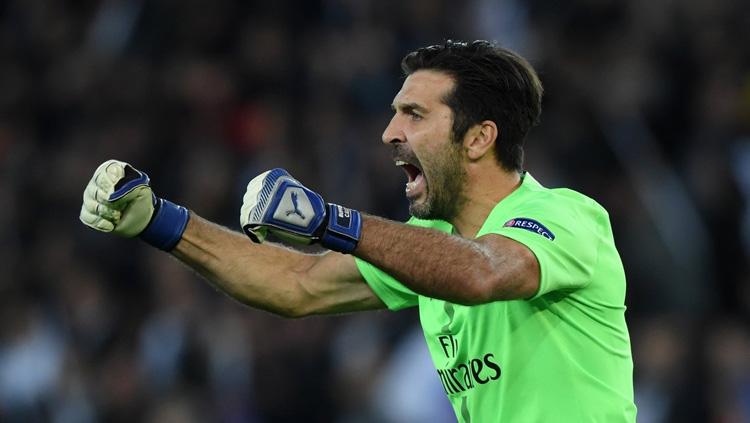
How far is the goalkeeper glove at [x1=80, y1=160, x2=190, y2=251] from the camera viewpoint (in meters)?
4.50

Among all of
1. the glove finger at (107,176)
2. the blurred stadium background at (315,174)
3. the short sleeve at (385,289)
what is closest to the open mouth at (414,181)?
the short sleeve at (385,289)

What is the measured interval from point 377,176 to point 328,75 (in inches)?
53.2

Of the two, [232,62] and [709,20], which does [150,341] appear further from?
[709,20]

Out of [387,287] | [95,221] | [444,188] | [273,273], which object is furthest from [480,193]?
[95,221]

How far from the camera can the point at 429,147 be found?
4617mm

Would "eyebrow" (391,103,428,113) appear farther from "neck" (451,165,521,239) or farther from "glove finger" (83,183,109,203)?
"glove finger" (83,183,109,203)

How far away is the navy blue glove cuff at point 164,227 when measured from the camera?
186 inches

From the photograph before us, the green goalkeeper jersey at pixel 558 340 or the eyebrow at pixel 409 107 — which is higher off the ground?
the eyebrow at pixel 409 107

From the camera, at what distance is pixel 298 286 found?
16.7 ft

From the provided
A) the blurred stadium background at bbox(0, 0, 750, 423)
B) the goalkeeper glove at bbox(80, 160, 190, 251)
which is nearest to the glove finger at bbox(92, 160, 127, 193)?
the goalkeeper glove at bbox(80, 160, 190, 251)

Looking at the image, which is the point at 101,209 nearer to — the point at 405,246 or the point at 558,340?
the point at 405,246

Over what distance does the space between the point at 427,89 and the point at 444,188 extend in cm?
34

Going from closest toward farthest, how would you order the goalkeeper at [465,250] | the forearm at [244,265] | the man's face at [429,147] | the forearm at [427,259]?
the forearm at [427,259]
the goalkeeper at [465,250]
the man's face at [429,147]
the forearm at [244,265]

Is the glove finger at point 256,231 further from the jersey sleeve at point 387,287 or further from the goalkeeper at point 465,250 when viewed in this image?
the jersey sleeve at point 387,287
